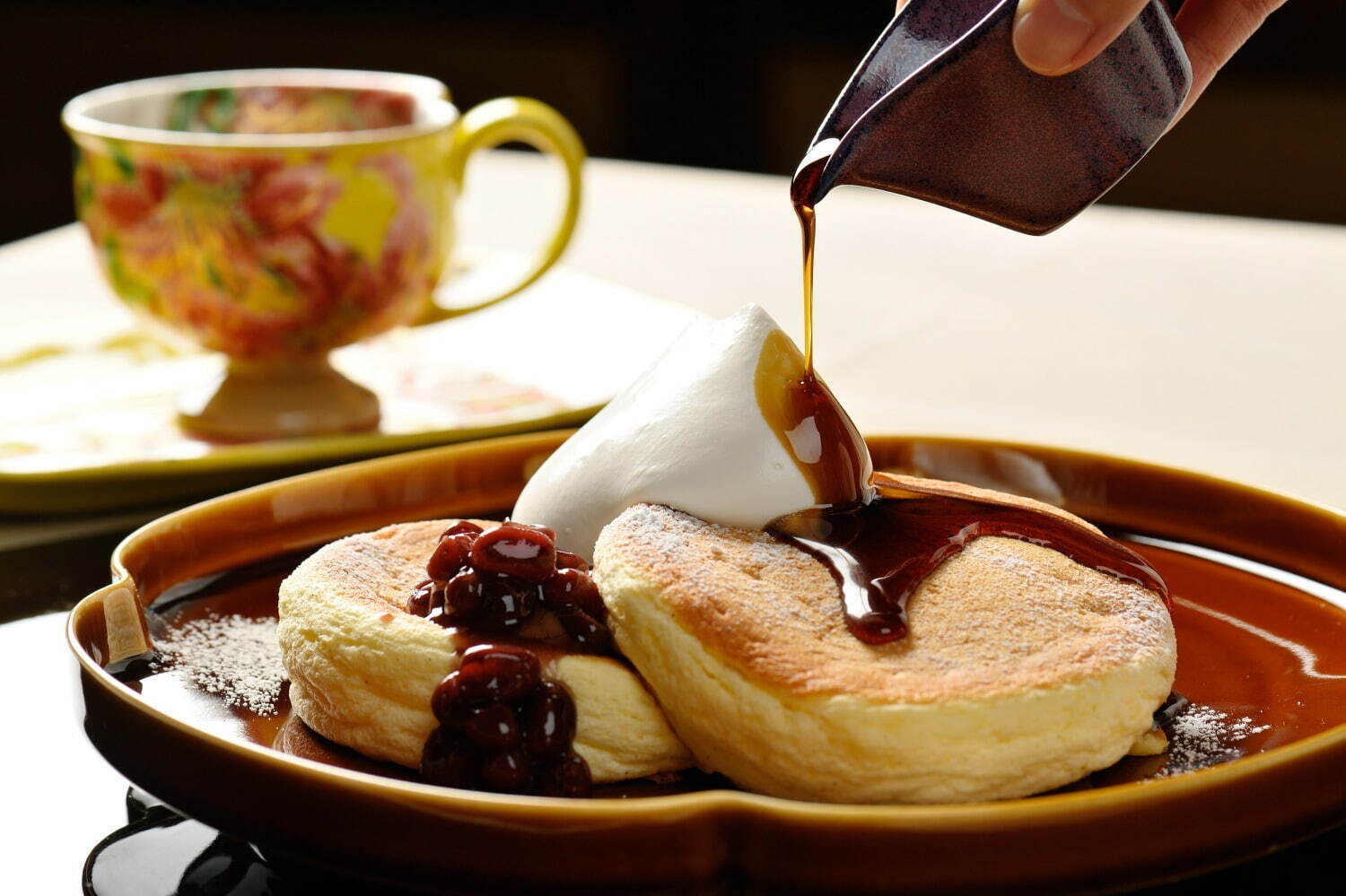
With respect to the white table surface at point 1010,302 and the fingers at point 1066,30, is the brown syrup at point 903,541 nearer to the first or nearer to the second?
the fingers at point 1066,30

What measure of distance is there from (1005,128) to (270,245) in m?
0.87

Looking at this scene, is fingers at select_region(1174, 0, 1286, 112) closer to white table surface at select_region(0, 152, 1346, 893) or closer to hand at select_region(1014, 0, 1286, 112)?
white table surface at select_region(0, 152, 1346, 893)

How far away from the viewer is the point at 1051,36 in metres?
0.86

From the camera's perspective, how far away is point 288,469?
1438 millimetres

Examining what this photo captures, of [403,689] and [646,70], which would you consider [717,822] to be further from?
[646,70]

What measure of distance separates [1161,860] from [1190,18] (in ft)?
3.36

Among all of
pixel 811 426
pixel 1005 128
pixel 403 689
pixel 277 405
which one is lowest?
pixel 277 405

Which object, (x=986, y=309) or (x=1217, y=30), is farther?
(x=986, y=309)

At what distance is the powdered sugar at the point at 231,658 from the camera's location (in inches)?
36.9

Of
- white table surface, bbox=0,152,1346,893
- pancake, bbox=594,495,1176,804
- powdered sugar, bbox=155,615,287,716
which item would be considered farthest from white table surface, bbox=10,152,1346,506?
powdered sugar, bbox=155,615,287,716

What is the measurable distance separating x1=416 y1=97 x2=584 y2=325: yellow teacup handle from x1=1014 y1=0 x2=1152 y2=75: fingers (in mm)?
957

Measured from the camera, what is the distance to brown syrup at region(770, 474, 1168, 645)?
861 millimetres

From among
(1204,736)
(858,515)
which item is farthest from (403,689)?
(1204,736)

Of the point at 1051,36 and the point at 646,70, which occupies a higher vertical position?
the point at 1051,36
